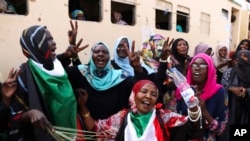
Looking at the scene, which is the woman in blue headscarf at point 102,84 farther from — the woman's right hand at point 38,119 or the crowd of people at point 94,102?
the woman's right hand at point 38,119

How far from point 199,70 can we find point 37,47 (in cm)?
122

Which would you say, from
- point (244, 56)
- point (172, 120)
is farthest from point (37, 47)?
point (244, 56)

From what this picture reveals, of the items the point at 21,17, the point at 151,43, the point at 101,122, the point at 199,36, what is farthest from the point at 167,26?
the point at 101,122

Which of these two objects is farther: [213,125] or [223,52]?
[223,52]

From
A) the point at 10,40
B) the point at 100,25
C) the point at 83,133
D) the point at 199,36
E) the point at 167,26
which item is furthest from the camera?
the point at 199,36

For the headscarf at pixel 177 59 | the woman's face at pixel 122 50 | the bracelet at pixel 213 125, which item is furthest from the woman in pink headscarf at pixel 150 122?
the headscarf at pixel 177 59

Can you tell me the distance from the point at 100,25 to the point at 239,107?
6.27 ft

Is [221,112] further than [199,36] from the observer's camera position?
No

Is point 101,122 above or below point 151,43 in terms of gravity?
below

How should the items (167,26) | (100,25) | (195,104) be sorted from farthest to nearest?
(167,26) < (100,25) < (195,104)

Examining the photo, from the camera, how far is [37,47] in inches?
76.5

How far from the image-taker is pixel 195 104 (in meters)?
1.89

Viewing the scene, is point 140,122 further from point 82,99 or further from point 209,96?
point 209,96

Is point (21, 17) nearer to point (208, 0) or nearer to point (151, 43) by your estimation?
point (151, 43)
